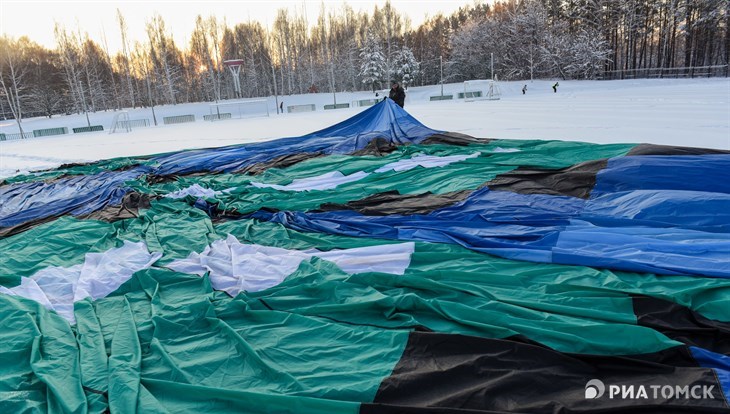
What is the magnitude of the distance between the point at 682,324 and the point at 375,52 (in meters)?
44.2

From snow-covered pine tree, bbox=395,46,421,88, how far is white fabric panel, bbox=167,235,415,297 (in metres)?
42.2

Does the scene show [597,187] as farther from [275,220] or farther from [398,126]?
[398,126]

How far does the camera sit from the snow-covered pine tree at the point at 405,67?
4353 cm

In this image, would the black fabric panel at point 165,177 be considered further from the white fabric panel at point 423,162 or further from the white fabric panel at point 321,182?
the white fabric panel at point 423,162

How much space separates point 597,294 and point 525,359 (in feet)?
2.51

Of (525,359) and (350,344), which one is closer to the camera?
(525,359)

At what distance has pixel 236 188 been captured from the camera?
565 centimetres

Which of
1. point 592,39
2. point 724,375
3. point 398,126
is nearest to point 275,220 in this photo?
point 724,375

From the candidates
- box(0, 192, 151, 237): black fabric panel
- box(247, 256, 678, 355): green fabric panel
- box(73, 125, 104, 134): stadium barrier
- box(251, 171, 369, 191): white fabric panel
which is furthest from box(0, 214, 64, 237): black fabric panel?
box(73, 125, 104, 134): stadium barrier

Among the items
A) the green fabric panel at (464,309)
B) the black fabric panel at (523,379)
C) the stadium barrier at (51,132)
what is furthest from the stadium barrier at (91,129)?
the black fabric panel at (523,379)

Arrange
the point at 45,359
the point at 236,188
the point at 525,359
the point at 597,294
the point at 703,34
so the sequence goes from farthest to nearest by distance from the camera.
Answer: the point at 703,34, the point at 236,188, the point at 597,294, the point at 45,359, the point at 525,359

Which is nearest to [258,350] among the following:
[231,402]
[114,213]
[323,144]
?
[231,402]

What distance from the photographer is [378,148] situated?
7.39m

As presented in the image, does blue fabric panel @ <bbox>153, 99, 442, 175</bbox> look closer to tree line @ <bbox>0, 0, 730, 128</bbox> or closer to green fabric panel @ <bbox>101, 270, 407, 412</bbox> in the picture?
green fabric panel @ <bbox>101, 270, 407, 412</bbox>
